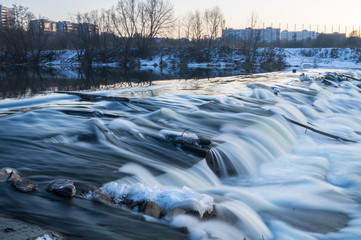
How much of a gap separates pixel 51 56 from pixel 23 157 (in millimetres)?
43741

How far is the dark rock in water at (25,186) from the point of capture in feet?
8.80

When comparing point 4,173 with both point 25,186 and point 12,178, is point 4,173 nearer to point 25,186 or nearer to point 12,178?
point 12,178

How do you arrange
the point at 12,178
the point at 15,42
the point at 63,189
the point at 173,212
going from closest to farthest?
the point at 173,212, the point at 63,189, the point at 12,178, the point at 15,42

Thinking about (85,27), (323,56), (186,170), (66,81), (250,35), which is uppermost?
(85,27)

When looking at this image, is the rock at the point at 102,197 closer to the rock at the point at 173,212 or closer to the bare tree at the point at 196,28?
the rock at the point at 173,212

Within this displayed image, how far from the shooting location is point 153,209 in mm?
2648

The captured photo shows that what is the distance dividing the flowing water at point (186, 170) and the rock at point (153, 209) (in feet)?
0.19

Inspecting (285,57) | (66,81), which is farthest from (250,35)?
(66,81)

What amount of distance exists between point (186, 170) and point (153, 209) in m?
1.41

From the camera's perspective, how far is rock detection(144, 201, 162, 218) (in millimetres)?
2623

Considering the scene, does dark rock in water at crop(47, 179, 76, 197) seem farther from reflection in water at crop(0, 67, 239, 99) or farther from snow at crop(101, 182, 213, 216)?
reflection in water at crop(0, 67, 239, 99)

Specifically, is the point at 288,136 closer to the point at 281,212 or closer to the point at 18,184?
the point at 281,212

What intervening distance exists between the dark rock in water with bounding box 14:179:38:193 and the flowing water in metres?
0.06

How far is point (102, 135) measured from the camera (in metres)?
4.78
